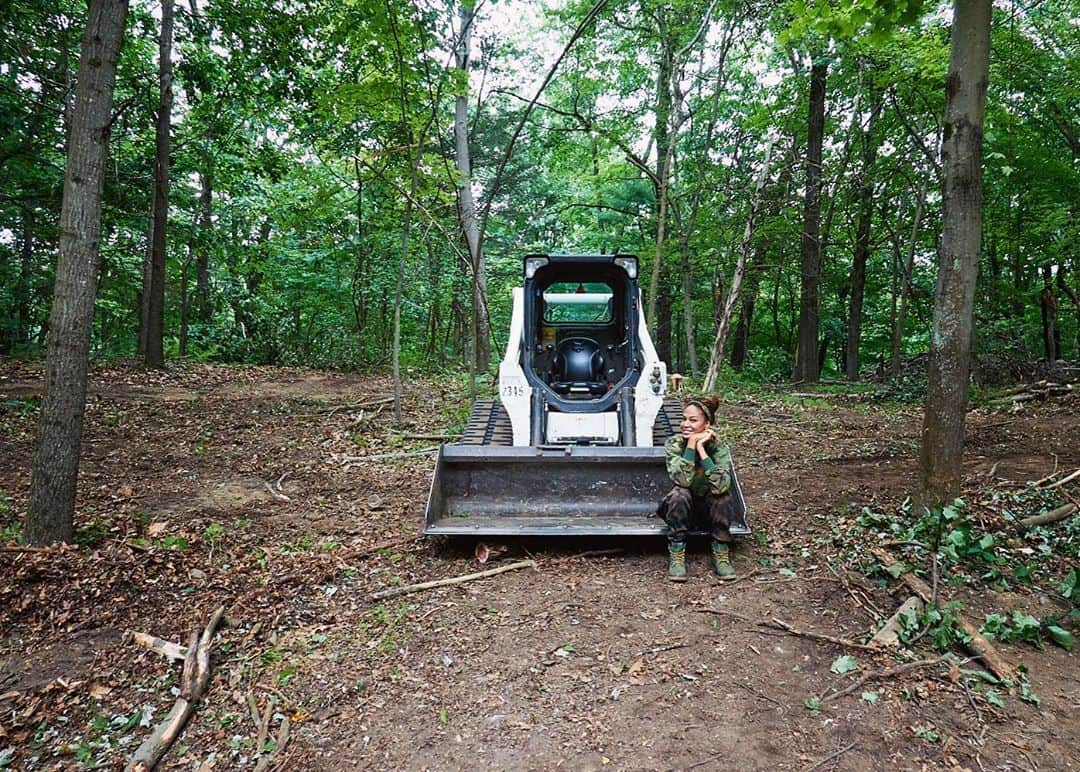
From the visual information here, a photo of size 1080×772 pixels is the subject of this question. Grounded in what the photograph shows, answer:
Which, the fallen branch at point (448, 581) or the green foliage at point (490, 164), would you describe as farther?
the green foliage at point (490, 164)

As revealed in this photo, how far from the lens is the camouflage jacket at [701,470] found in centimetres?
403

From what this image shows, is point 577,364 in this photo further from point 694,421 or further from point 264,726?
point 264,726

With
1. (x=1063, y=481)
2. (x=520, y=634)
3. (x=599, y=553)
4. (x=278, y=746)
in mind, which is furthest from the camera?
(x=1063, y=481)

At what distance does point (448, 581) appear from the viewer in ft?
12.8

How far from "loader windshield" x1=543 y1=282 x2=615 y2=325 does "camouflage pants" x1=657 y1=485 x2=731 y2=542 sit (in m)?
3.68

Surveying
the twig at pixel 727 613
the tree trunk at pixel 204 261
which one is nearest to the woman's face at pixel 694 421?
the twig at pixel 727 613

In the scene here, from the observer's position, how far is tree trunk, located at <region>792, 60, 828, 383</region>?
468 inches

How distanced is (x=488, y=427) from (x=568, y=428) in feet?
2.92

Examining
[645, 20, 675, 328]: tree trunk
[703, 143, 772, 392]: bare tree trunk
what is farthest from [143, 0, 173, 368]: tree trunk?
[703, 143, 772, 392]: bare tree trunk

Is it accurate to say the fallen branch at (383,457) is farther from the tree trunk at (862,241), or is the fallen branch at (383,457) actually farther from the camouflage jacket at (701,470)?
the tree trunk at (862,241)

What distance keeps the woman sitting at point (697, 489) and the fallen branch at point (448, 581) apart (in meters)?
0.91

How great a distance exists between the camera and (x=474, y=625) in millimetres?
3416

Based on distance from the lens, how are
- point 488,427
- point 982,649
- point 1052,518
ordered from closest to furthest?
point 982,649
point 1052,518
point 488,427

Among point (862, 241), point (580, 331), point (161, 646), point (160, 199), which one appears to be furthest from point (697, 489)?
point (862, 241)
